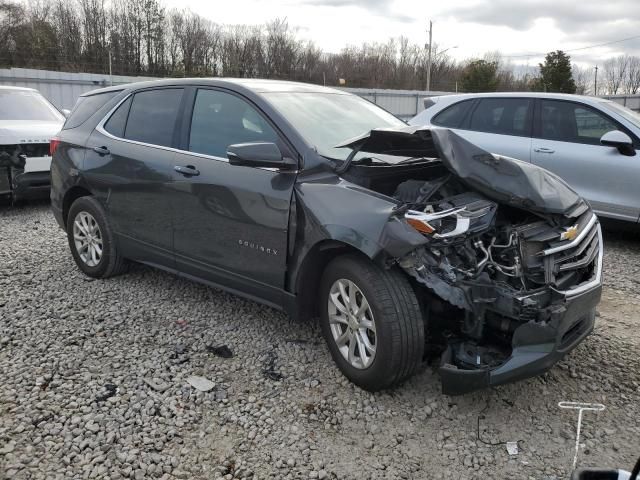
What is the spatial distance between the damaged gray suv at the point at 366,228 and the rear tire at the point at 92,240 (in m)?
0.46

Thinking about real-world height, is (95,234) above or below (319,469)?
above

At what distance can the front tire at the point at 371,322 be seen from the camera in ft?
9.55

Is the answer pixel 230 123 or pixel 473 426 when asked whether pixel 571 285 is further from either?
pixel 230 123

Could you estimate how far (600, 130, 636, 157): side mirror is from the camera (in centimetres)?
583

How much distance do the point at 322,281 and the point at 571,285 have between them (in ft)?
4.51

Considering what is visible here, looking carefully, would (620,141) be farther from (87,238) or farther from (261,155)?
(87,238)

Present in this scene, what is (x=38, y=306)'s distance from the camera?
4.50 meters

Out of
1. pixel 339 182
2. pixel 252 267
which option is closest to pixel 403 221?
pixel 339 182

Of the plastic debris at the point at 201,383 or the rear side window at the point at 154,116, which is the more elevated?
the rear side window at the point at 154,116

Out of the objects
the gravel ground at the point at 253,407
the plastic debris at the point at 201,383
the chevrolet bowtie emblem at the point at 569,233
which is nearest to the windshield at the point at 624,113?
the gravel ground at the point at 253,407

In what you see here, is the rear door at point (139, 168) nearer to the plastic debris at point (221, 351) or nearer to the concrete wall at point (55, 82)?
the plastic debris at point (221, 351)

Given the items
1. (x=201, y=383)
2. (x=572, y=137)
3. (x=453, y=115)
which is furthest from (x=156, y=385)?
(x=453, y=115)

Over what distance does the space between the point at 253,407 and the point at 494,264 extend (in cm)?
153

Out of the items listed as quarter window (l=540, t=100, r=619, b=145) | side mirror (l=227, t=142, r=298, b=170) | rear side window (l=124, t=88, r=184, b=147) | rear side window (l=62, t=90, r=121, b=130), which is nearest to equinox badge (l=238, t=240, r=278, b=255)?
side mirror (l=227, t=142, r=298, b=170)
